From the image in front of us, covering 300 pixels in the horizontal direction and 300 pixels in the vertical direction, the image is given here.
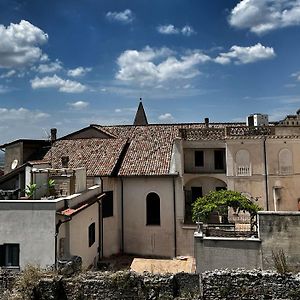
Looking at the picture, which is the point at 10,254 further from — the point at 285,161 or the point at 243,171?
the point at 285,161

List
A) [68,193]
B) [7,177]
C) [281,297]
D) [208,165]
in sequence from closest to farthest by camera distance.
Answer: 1. [281,297]
2. [68,193]
3. [7,177]
4. [208,165]

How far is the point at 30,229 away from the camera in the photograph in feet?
53.8

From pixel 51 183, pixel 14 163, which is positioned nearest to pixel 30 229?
pixel 51 183

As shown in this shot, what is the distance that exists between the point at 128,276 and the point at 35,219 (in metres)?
8.02

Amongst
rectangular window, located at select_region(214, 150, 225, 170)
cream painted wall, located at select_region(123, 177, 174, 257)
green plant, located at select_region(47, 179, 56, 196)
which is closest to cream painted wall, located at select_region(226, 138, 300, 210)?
rectangular window, located at select_region(214, 150, 225, 170)

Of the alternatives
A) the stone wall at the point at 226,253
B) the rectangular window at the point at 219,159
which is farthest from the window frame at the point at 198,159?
the stone wall at the point at 226,253

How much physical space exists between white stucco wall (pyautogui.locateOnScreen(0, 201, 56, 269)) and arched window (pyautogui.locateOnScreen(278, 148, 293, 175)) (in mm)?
17205

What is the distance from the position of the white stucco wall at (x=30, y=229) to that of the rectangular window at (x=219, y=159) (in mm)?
15736

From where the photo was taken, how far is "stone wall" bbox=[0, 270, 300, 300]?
966 centimetres

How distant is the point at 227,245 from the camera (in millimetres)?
17422

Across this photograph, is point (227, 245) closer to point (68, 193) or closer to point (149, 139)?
point (68, 193)

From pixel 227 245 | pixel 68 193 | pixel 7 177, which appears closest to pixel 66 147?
pixel 7 177

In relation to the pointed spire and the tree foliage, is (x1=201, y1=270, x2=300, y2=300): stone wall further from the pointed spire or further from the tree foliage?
the pointed spire

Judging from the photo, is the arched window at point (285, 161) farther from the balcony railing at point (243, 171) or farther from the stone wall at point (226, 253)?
the stone wall at point (226, 253)
